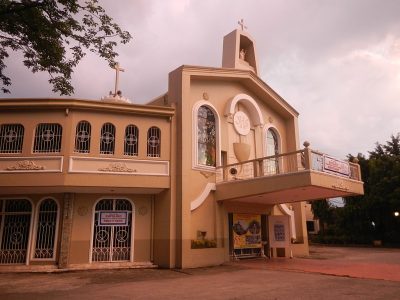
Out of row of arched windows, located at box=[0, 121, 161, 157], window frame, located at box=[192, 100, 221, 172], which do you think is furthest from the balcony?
row of arched windows, located at box=[0, 121, 161, 157]

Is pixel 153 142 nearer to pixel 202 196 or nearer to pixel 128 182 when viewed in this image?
pixel 128 182

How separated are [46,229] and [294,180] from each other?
933cm

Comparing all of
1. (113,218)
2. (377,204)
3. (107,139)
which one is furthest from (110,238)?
(377,204)

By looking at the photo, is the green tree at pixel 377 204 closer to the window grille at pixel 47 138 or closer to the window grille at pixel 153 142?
the window grille at pixel 153 142

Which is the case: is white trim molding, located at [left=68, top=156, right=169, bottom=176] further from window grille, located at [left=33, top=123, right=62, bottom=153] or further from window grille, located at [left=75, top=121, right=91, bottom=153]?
window grille, located at [left=33, top=123, right=62, bottom=153]

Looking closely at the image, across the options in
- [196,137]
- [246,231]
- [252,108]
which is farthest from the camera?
[252,108]

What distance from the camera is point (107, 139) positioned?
14539mm

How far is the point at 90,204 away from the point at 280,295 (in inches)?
336

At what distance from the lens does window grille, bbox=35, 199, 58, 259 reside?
548 inches

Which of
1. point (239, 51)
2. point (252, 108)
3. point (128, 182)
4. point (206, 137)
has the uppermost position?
point (239, 51)

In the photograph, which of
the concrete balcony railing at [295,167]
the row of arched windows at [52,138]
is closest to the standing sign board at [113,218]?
the row of arched windows at [52,138]

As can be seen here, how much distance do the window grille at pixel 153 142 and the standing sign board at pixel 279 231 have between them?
642cm

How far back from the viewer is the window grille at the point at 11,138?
14.0m

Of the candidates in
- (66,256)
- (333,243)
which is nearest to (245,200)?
(66,256)
